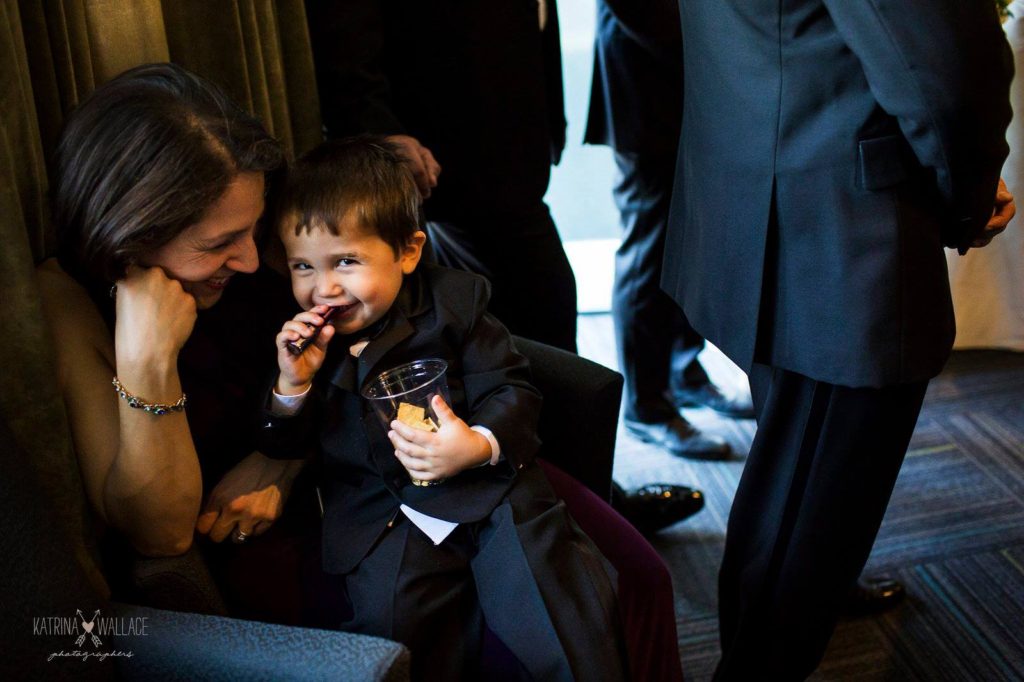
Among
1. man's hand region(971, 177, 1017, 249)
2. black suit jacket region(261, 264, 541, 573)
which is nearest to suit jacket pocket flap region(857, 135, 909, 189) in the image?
man's hand region(971, 177, 1017, 249)

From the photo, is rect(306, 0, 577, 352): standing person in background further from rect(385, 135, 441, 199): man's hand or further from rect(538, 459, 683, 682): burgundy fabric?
rect(538, 459, 683, 682): burgundy fabric

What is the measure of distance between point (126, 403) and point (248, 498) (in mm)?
264

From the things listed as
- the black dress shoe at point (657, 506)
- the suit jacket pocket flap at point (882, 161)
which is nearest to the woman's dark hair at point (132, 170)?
the suit jacket pocket flap at point (882, 161)

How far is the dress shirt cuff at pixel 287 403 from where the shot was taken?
127 cm

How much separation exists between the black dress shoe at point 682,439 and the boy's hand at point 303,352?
4.24ft

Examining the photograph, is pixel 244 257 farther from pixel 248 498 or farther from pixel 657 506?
pixel 657 506

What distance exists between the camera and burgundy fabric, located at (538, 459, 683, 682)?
130 centimetres

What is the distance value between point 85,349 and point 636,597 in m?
0.82

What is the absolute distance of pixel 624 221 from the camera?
2311 mm

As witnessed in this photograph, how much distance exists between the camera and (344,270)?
127cm

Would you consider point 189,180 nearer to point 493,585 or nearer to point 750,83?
point 493,585

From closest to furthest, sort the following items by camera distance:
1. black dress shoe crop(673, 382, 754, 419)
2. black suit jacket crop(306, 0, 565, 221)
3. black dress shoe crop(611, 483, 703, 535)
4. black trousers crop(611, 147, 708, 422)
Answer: black suit jacket crop(306, 0, 565, 221) → black dress shoe crop(611, 483, 703, 535) → black trousers crop(611, 147, 708, 422) → black dress shoe crop(673, 382, 754, 419)

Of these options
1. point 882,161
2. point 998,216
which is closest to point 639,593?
point 882,161

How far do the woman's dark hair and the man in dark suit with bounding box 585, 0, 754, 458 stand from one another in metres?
1.06
